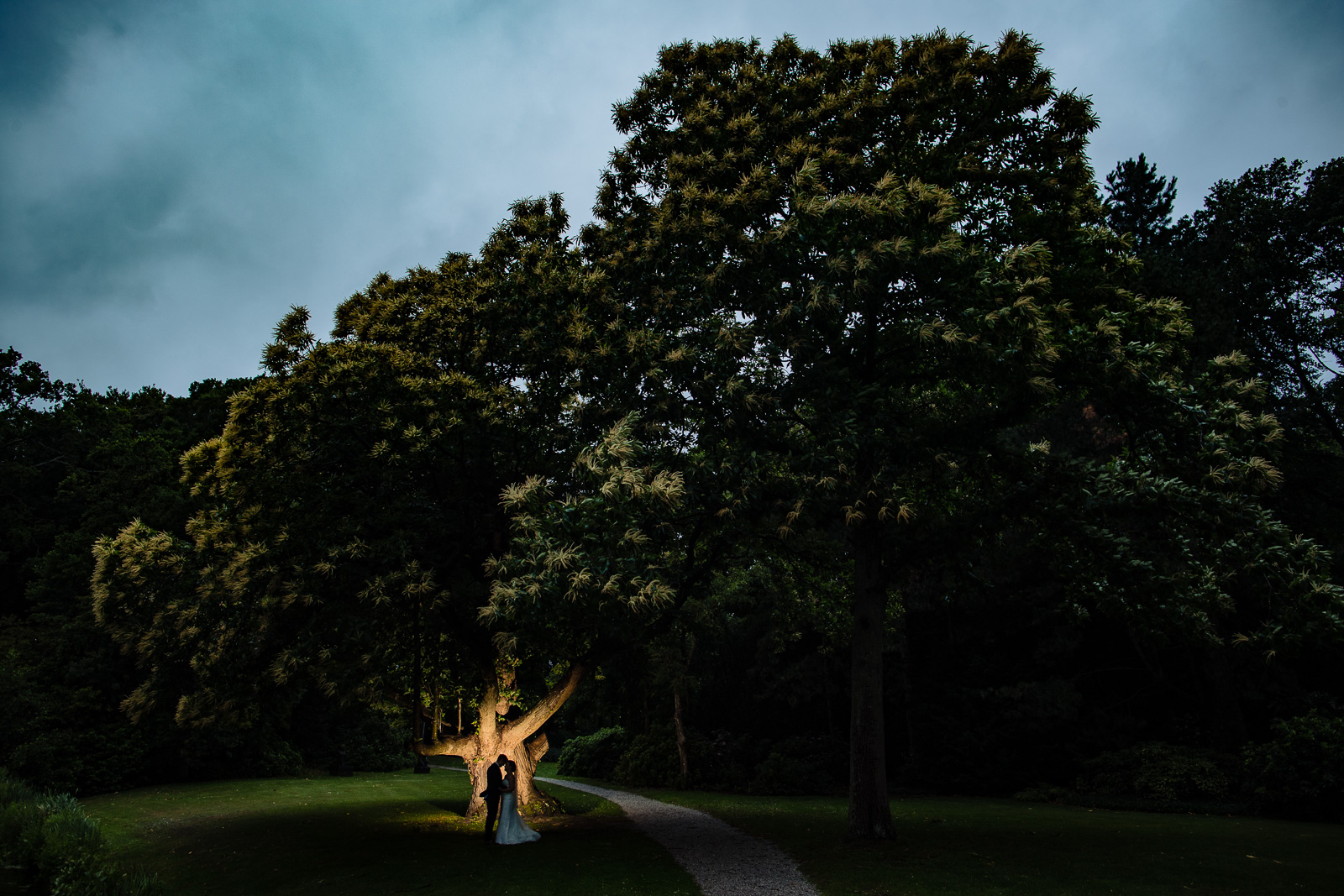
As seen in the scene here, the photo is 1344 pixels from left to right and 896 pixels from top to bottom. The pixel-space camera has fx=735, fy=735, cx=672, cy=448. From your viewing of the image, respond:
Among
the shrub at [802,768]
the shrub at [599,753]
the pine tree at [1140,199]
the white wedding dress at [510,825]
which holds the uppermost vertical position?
the pine tree at [1140,199]

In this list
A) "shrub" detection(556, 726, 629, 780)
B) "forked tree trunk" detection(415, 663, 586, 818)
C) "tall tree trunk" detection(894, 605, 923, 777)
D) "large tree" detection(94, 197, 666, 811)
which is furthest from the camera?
"shrub" detection(556, 726, 629, 780)

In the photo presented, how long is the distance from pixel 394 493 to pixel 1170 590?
13.7 metres

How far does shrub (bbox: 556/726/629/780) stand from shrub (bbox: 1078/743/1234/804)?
20.1 m

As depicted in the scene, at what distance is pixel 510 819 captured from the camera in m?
14.8

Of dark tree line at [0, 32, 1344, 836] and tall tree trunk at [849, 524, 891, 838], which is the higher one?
dark tree line at [0, 32, 1344, 836]

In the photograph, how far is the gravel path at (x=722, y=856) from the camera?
34.7ft

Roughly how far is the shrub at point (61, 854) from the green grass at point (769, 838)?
1.05 meters

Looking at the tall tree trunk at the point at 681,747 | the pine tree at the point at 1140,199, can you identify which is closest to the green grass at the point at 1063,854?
the tall tree trunk at the point at 681,747

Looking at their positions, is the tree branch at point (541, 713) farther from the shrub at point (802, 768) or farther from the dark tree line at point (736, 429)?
the shrub at point (802, 768)

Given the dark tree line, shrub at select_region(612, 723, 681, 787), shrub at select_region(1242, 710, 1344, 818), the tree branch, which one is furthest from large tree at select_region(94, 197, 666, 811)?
shrub at select_region(1242, 710, 1344, 818)

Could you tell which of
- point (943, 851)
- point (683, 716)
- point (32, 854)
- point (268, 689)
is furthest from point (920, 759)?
point (32, 854)

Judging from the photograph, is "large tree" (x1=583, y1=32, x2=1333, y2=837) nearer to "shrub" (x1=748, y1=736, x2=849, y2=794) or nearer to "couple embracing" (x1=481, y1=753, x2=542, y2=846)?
"couple embracing" (x1=481, y1=753, x2=542, y2=846)

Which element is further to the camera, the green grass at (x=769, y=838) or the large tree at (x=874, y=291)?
the large tree at (x=874, y=291)

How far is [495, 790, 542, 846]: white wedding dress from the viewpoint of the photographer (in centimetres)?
1462
